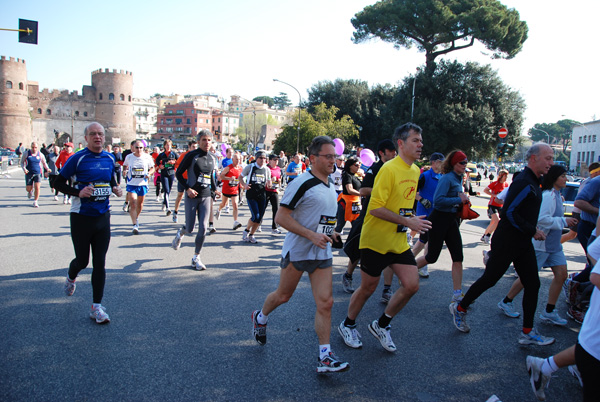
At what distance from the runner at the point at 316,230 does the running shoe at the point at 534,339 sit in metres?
1.97

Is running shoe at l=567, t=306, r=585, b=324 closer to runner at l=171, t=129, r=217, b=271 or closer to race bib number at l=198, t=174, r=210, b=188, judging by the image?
runner at l=171, t=129, r=217, b=271

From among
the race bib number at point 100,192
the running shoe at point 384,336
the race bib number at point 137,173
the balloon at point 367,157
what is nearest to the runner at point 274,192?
the balloon at point 367,157

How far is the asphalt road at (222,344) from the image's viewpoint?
3100 mm

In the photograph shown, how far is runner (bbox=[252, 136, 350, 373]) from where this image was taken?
10.8 ft

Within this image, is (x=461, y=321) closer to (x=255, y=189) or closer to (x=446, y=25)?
(x=255, y=189)

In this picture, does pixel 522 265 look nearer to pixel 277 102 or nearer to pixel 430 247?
pixel 430 247

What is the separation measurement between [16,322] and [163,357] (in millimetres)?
1752

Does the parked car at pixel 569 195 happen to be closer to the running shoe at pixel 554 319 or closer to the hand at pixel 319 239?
the running shoe at pixel 554 319

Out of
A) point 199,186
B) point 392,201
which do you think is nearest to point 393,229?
point 392,201

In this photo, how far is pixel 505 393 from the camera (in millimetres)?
3186

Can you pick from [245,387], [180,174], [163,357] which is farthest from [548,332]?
[180,174]

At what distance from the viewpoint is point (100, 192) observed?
4316 mm

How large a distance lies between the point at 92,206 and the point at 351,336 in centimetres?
290

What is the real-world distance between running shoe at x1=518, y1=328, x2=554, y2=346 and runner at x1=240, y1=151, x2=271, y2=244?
5.43 meters
